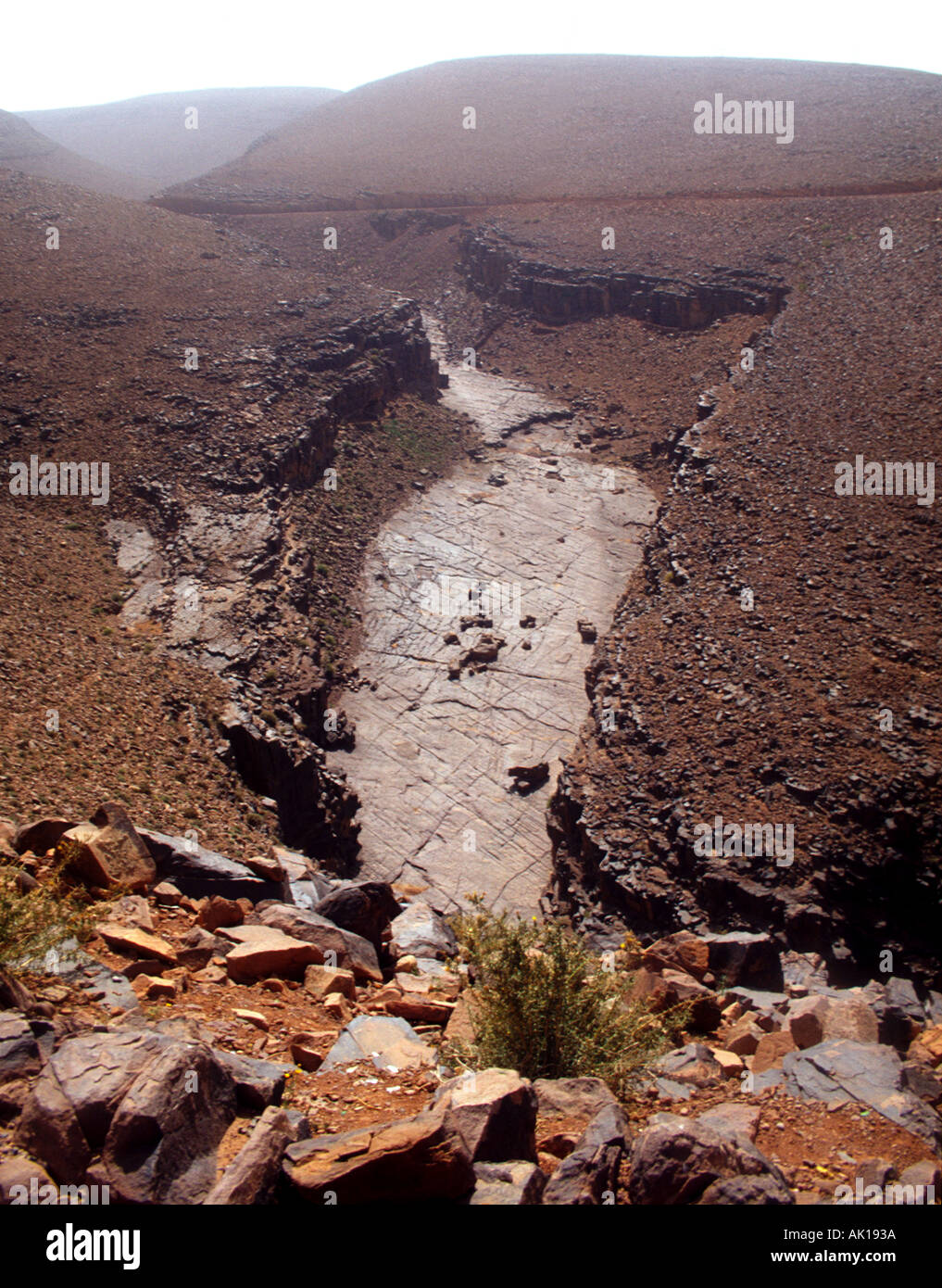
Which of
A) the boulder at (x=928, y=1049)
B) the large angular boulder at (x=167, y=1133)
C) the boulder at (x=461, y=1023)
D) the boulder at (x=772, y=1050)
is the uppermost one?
the large angular boulder at (x=167, y=1133)

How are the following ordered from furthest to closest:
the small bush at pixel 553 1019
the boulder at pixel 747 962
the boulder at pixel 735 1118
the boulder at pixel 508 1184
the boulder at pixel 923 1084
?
the boulder at pixel 747 962 < the boulder at pixel 923 1084 < the small bush at pixel 553 1019 < the boulder at pixel 735 1118 < the boulder at pixel 508 1184

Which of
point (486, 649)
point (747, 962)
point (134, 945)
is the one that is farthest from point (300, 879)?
point (486, 649)

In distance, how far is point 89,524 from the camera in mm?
20859

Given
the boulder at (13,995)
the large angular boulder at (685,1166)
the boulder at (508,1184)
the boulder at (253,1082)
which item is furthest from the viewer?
the boulder at (13,995)

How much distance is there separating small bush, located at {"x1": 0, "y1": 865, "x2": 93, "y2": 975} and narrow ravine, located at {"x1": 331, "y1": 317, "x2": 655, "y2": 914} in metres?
9.01

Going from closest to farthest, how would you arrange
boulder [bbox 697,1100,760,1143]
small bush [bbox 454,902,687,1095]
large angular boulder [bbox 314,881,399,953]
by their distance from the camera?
boulder [bbox 697,1100,760,1143]
small bush [bbox 454,902,687,1095]
large angular boulder [bbox 314,881,399,953]

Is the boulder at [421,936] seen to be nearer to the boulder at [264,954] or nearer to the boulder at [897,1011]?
the boulder at [264,954]

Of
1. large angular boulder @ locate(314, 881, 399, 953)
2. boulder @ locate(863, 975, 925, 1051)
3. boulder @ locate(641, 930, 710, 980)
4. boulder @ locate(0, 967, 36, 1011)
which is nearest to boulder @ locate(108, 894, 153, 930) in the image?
boulder @ locate(0, 967, 36, 1011)

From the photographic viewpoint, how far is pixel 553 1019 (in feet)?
23.0

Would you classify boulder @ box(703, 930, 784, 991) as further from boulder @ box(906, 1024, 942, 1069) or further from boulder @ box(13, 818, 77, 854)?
boulder @ box(13, 818, 77, 854)

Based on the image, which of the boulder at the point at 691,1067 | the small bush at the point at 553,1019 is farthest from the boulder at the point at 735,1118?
the small bush at the point at 553,1019

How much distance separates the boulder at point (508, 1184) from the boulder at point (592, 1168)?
0.39 feet

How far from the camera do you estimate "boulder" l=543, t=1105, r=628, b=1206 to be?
16.3ft

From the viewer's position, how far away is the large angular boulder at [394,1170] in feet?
15.1
